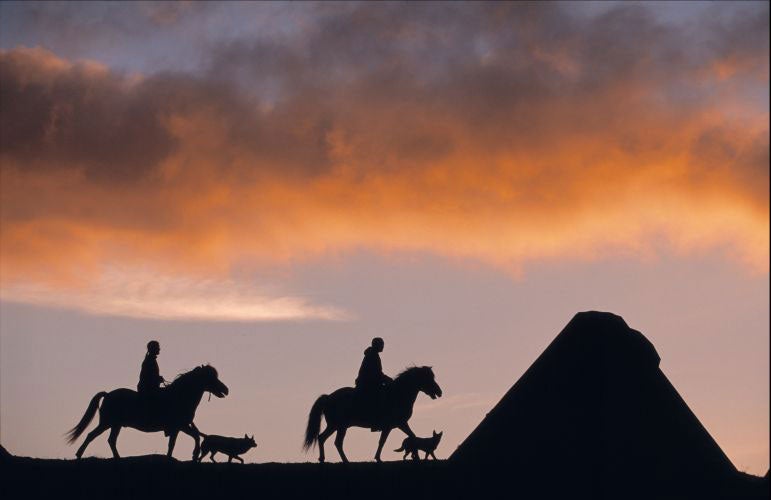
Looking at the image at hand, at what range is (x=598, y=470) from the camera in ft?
59.8

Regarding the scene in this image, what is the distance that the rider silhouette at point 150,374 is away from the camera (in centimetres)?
2259

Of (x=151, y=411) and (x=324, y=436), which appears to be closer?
(x=151, y=411)

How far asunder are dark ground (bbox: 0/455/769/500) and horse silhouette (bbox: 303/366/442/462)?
3145 millimetres

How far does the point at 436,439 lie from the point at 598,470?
842cm

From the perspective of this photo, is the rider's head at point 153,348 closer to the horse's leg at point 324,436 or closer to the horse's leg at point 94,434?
the horse's leg at point 94,434

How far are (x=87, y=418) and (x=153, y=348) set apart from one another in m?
1.98

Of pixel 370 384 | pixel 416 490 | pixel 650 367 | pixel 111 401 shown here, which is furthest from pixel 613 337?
pixel 111 401

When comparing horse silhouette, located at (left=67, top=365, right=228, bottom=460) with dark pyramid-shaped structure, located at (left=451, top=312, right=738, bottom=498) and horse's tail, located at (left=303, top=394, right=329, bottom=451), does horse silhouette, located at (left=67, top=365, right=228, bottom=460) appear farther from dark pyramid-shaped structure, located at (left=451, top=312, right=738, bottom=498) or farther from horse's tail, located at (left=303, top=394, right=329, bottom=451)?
dark pyramid-shaped structure, located at (left=451, top=312, right=738, bottom=498)

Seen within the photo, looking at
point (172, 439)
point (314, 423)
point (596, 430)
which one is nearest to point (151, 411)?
point (172, 439)

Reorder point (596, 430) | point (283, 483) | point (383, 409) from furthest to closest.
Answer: point (383, 409) → point (283, 483) → point (596, 430)

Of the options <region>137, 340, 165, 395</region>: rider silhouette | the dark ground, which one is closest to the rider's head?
<region>137, 340, 165, 395</region>: rider silhouette

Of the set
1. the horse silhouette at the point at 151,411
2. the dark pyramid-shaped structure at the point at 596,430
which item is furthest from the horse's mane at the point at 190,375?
the dark pyramid-shaped structure at the point at 596,430

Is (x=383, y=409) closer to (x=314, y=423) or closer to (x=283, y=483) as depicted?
(x=314, y=423)

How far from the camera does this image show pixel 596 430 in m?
18.6
